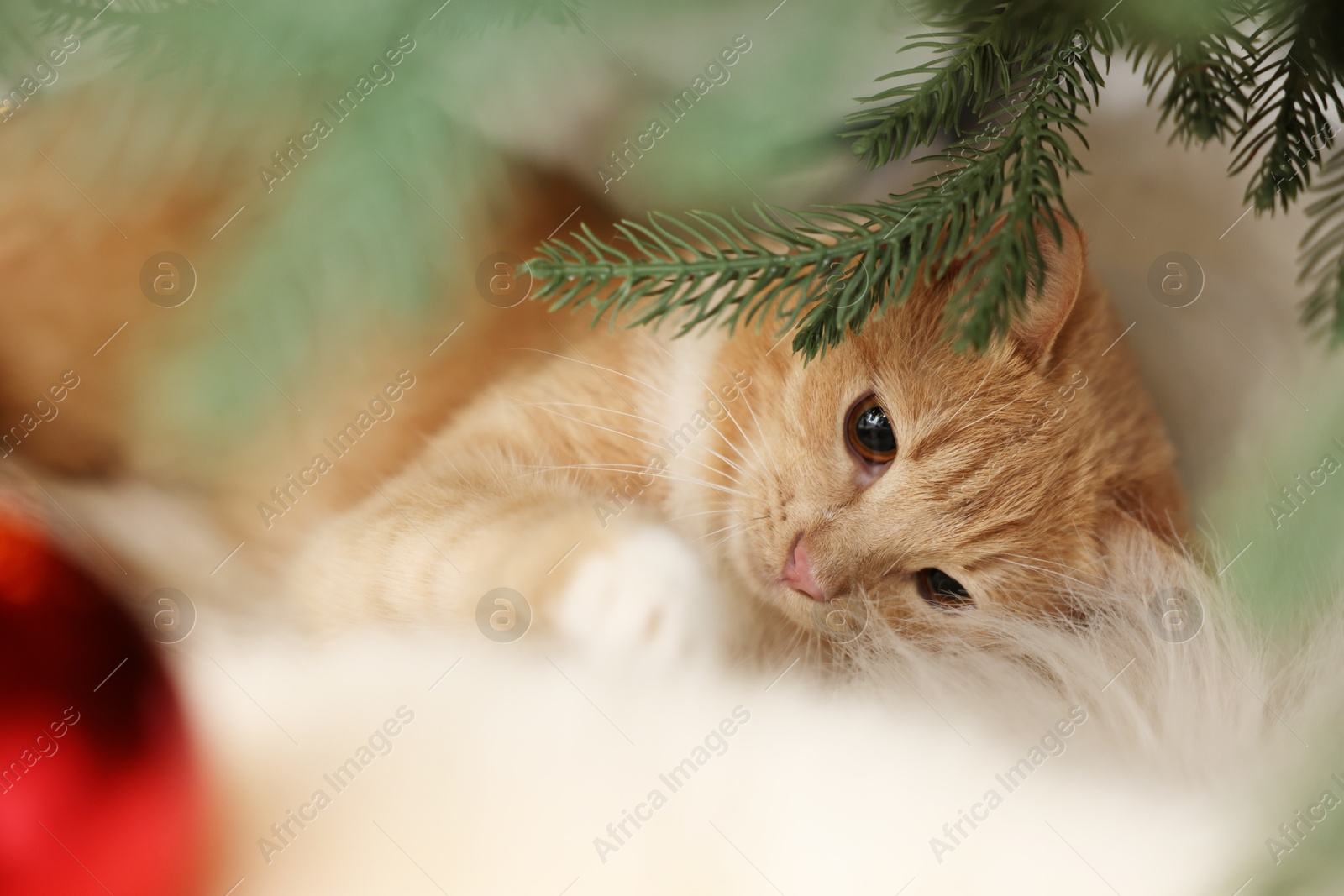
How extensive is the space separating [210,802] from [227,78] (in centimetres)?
66

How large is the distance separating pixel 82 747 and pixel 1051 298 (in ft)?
3.44

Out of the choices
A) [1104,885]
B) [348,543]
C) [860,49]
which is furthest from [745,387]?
[1104,885]

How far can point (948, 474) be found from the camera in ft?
2.85

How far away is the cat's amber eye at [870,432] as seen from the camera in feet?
2.96

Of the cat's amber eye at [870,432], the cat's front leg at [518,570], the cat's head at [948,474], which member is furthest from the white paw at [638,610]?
the cat's amber eye at [870,432]

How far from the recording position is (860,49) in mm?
765

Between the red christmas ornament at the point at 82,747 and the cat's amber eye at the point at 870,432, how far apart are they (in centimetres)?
76

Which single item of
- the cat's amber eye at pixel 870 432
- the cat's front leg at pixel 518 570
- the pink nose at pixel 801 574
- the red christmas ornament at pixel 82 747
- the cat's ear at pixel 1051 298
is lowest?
the red christmas ornament at pixel 82 747

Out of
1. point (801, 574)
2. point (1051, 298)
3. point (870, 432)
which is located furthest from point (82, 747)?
point (1051, 298)

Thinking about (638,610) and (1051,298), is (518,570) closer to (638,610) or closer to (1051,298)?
(638,610)

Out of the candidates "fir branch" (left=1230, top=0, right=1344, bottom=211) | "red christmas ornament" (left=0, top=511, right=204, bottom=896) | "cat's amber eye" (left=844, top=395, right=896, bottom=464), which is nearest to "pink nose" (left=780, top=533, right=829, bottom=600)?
"cat's amber eye" (left=844, top=395, right=896, bottom=464)

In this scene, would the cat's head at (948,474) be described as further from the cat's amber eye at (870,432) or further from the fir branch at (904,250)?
the fir branch at (904,250)

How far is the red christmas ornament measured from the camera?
78cm

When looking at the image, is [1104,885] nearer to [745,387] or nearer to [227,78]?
[745,387]
